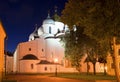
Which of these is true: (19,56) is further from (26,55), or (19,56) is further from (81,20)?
(81,20)

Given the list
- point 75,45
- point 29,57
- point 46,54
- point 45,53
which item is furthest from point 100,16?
point 45,53

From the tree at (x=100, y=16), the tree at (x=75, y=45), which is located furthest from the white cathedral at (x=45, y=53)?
the tree at (x=100, y=16)

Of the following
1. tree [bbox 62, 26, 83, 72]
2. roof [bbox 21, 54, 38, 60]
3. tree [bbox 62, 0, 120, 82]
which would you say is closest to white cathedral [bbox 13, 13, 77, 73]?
roof [bbox 21, 54, 38, 60]

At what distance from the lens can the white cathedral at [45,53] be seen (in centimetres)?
8694

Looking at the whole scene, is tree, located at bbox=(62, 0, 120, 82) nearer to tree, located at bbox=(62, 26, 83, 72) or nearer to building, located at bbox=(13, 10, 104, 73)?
tree, located at bbox=(62, 26, 83, 72)

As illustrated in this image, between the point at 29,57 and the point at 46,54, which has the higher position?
the point at 46,54

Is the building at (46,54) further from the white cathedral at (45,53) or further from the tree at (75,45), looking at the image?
the tree at (75,45)

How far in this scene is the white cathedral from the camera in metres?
86.9

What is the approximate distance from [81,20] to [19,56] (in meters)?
63.7

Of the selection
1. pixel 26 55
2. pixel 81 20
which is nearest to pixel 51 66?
pixel 26 55

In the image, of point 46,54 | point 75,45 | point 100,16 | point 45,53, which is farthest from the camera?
point 45,53

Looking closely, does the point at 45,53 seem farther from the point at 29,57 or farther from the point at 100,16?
the point at 100,16

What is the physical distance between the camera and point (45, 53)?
305 ft

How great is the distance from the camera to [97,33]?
29.6 metres
